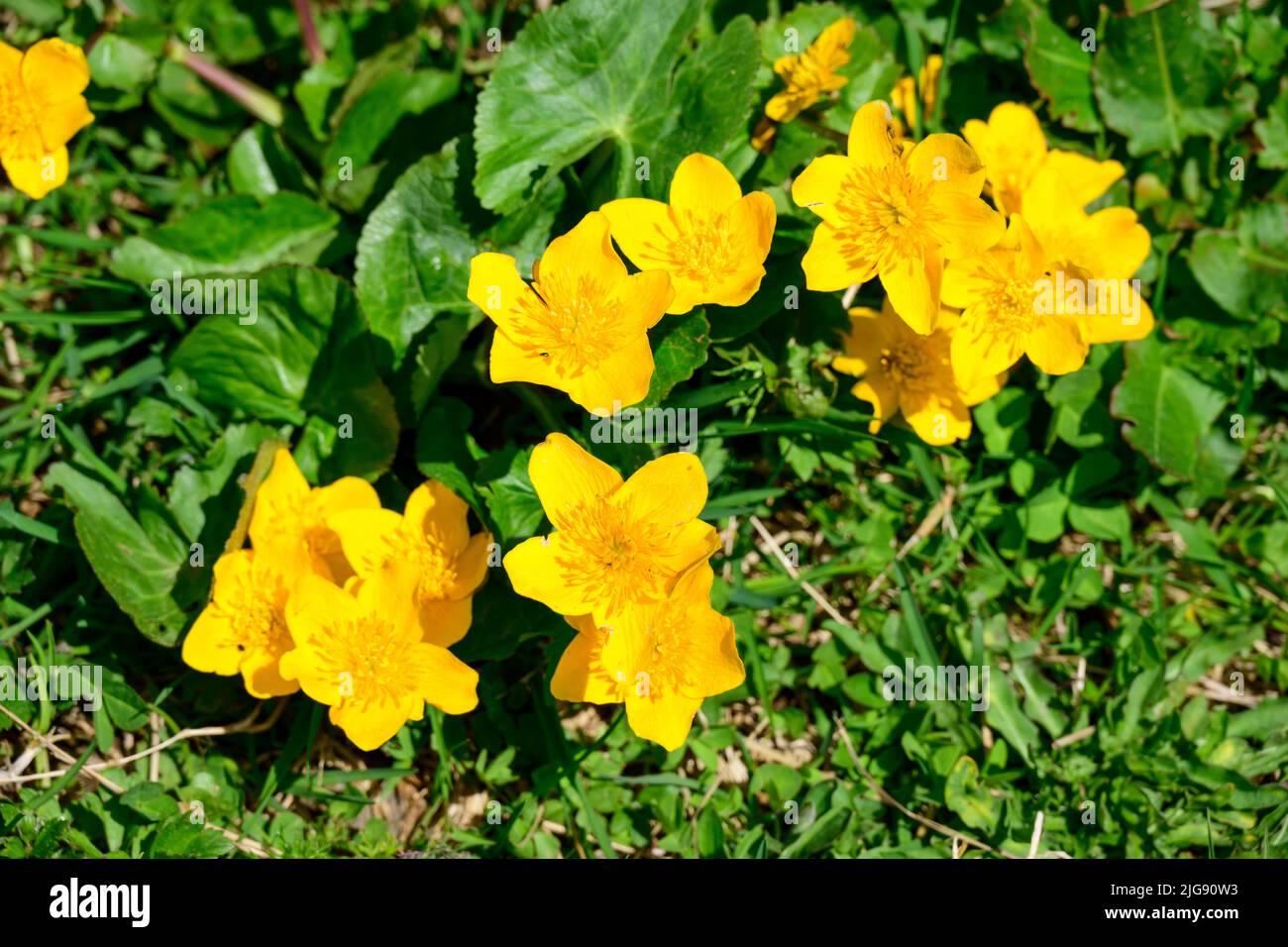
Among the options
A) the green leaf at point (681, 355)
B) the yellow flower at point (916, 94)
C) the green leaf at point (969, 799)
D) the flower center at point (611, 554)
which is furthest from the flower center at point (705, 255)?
the green leaf at point (969, 799)

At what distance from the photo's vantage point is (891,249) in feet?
9.05

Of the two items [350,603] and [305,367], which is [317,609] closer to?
[350,603]

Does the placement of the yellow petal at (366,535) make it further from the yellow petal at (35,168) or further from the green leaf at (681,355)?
the yellow petal at (35,168)

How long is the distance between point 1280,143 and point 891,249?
6.26 ft

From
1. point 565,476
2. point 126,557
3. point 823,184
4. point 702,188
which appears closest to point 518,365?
point 565,476

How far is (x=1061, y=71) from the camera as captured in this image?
3744mm

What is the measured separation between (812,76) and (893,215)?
59 cm

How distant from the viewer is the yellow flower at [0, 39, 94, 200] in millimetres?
3188

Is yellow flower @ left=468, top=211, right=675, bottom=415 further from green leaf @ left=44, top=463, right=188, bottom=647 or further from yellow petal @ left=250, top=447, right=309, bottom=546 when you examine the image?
green leaf @ left=44, top=463, right=188, bottom=647

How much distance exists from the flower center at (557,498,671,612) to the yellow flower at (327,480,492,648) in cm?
39

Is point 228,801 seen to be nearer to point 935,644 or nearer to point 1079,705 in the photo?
point 935,644

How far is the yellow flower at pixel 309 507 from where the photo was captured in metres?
3.00

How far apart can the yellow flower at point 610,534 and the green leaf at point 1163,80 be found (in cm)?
224
